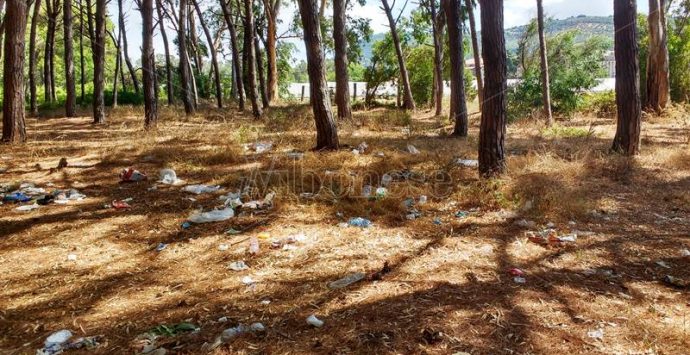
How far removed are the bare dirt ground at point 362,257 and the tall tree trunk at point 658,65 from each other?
6051 mm

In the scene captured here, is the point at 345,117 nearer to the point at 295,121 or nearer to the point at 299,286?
the point at 295,121

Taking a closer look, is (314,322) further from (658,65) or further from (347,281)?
(658,65)

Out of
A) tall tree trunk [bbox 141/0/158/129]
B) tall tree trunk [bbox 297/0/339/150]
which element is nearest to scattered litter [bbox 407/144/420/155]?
tall tree trunk [bbox 297/0/339/150]

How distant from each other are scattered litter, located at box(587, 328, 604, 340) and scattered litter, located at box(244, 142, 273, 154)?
508 cm

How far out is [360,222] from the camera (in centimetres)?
399

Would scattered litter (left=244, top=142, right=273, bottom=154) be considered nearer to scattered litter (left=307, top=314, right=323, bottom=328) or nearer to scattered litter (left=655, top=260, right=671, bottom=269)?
scattered litter (left=307, top=314, right=323, bottom=328)

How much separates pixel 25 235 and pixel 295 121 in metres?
6.24

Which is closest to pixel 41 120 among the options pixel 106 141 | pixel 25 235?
pixel 106 141

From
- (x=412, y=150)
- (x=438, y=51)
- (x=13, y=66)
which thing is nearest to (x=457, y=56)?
(x=412, y=150)

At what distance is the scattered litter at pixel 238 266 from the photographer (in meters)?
3.13

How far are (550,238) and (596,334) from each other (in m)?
1.43

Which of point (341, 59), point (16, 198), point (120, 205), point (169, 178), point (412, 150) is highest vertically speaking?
point (341, 59)

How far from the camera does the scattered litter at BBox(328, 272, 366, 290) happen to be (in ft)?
9.39

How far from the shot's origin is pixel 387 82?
18953 mm
